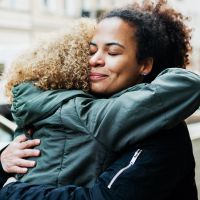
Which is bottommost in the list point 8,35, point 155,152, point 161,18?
point 8,35

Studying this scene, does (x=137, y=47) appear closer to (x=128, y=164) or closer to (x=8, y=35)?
(x=128, y=164)

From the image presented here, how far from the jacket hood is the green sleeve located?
0.12 metres

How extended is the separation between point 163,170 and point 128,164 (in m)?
0.13

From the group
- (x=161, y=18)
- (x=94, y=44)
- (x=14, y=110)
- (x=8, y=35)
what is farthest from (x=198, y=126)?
(x=8, y=35)

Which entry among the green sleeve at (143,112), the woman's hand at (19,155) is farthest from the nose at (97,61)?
the woman's hand at (19,155)

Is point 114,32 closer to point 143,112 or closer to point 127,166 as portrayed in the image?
point 143,112

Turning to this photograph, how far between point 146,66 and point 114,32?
225mm

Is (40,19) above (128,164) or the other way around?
the other way around

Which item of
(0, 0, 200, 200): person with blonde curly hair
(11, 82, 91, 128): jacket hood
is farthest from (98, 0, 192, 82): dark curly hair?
(11, 82, 91, 128): jacket hood

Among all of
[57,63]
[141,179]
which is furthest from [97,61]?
[141,179]

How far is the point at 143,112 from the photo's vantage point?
147 cm

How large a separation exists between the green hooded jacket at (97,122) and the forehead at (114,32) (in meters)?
0.26

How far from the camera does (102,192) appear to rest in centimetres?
147

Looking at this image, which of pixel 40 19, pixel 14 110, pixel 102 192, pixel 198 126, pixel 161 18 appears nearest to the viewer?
pixel 102 192
